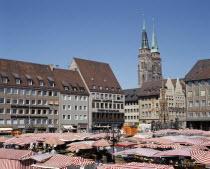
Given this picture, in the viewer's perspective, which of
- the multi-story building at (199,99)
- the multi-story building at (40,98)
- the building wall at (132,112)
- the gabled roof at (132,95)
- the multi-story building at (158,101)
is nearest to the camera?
the multi-story building at (40,98)

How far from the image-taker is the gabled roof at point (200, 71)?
67.0 metres

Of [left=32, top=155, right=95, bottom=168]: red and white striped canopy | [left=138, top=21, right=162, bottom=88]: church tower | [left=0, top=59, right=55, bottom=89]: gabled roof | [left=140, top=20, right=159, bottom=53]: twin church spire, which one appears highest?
[left=140, top=20, right=159, bottom=53]: twin church spire

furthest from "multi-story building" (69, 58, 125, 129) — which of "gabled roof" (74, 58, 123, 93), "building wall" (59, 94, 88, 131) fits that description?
"building wall" (59, 94, 88, 131)

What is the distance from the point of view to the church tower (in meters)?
160

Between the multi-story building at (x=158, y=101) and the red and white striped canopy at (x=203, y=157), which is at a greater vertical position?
the multi-story building at (x=158, y=101)

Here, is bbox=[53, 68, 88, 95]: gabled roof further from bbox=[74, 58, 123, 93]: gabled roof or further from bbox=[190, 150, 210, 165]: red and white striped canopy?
bbox=[190, 150, 210, 165]: red and white striped canopy

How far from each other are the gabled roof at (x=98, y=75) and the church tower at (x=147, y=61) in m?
81.6

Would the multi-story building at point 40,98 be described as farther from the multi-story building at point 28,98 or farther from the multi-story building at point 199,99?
the multi-story building at point 199,99

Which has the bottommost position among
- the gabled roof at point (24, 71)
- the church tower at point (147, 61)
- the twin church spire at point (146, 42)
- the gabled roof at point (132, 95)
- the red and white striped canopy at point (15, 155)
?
the red and white striped canopy at point (15, 155)

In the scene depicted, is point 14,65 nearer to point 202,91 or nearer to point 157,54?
point 202,91

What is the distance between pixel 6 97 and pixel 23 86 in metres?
3.57

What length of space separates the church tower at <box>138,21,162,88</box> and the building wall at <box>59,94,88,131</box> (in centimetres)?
9279

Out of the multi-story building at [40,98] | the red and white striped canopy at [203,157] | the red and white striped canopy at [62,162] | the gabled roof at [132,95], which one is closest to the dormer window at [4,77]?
the multi-story building at [40,98]

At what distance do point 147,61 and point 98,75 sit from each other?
8917 cm
